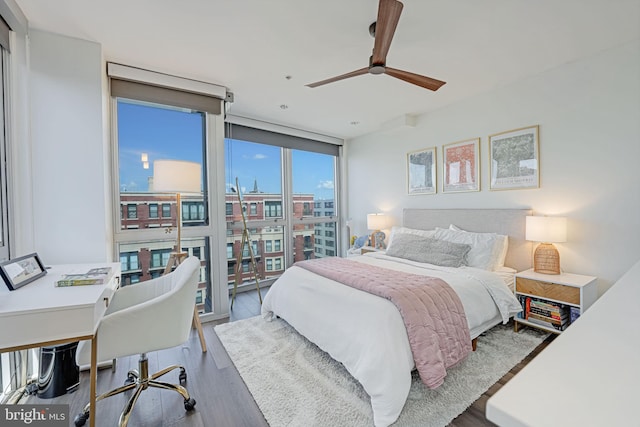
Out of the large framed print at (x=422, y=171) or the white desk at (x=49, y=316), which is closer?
the white desk at (x=49, y=316)

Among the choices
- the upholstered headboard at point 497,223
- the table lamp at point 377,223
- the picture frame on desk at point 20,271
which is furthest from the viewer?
the table lamp at point 377,223

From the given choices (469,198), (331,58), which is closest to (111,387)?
(331,58)

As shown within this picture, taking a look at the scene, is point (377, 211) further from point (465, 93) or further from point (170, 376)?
point (170, 376)

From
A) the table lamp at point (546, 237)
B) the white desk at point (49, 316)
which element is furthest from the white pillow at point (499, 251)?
the white desk at point (49, 316)

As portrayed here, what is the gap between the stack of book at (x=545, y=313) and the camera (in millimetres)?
2516

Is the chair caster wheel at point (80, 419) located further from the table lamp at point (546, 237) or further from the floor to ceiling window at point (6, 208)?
the table lamp at point (546, 237)

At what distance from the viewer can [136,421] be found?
1.70 metres

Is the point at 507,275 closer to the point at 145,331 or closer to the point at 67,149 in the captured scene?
the point at 145,331

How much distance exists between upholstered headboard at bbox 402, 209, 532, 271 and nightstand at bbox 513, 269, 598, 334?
309 millimetres

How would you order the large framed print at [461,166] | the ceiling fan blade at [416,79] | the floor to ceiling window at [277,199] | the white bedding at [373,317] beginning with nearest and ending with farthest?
the white bedding at [373,317], the ceiling fan blade at [416,79], the large framed print at [461,166], the floor to ceiling window at [277,199]

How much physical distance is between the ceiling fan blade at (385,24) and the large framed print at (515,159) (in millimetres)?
2087

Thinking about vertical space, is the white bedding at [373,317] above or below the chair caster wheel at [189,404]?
above

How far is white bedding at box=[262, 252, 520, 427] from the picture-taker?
1.67m

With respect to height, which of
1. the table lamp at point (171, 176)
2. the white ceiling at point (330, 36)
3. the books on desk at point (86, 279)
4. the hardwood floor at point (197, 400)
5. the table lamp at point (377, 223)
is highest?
the white ceiling at point (330, 36)
